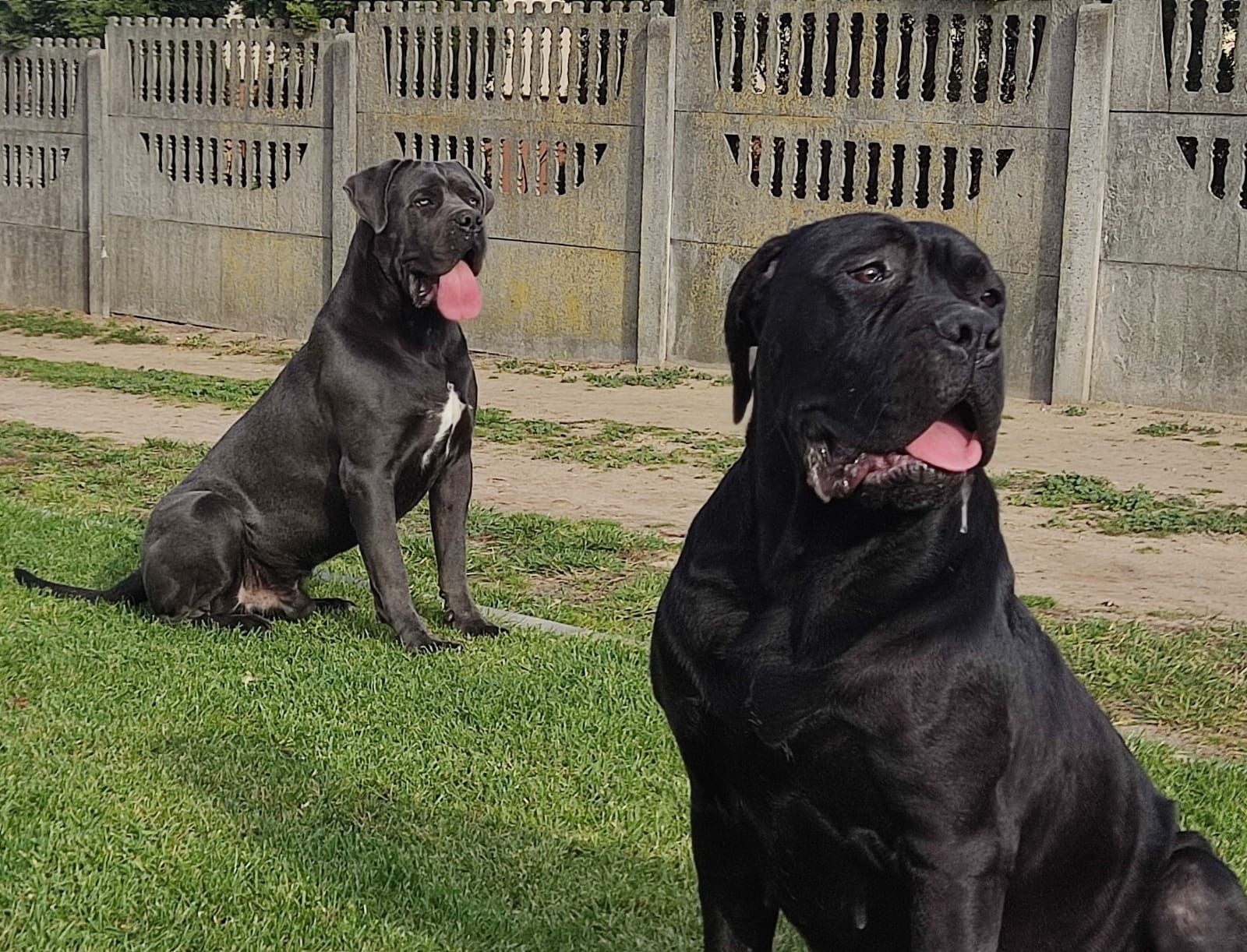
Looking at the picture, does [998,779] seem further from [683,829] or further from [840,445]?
[683,829]

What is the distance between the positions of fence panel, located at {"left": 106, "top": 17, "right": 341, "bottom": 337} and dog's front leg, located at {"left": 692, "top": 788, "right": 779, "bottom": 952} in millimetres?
12040

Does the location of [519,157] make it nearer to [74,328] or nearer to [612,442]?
[612,442]

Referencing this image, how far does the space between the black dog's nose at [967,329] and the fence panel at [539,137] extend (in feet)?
34.1

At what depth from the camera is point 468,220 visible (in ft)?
20.5

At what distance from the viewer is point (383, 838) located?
4477mm

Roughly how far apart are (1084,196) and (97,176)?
31.5ft

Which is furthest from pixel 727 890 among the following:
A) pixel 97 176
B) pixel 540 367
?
pixel 97 176

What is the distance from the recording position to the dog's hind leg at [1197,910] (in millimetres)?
3088

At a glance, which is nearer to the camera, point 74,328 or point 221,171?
point 221,171

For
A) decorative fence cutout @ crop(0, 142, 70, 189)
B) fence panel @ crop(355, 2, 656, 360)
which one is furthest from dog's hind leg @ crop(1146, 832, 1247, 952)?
decorative fence cutout @ crop(0, 142, 70, 189)

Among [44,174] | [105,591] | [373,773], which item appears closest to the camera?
[373,773]

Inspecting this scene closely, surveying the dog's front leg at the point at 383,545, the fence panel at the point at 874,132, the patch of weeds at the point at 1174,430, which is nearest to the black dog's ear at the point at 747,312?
the dog's front leg at the point at 383,545

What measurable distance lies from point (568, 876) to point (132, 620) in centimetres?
273

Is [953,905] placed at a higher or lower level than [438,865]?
higher
